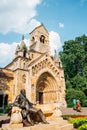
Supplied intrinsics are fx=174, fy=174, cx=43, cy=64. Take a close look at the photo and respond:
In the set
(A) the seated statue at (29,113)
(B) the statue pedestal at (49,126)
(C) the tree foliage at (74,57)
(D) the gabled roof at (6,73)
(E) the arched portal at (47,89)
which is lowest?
(B) the statue pedestal at (49,126)

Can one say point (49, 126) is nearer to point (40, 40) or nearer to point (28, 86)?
point (28, 86)

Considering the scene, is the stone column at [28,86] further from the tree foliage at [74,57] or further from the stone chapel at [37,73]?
the tree foliage at [74,57]

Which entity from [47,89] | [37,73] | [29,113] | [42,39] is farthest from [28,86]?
[29,113]

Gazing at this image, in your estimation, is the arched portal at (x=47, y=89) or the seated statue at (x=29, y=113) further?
the arched portal at (x=47, y=89)

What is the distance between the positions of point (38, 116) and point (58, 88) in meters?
24.3

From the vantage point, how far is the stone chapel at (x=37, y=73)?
2827 cm

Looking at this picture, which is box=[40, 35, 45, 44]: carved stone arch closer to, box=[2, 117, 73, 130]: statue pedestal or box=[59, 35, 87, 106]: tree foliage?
box=[59, 35, 87, 106]: tree foliage

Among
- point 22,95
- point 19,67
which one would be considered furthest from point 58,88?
point 22,95

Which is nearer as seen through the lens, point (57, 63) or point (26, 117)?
point (26, 117)

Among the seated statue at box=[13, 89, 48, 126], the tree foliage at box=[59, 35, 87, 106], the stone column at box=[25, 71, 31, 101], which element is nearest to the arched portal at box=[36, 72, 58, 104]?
the stone column at box=[25, 71, 31, 101]

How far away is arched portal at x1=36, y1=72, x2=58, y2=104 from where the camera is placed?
3244 centimetres

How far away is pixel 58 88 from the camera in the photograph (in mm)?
33000

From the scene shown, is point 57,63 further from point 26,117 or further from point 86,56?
point 26,117

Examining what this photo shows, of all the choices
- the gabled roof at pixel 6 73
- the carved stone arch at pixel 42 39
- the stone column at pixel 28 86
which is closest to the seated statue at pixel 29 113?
the gabled roof at pixel 6 73
